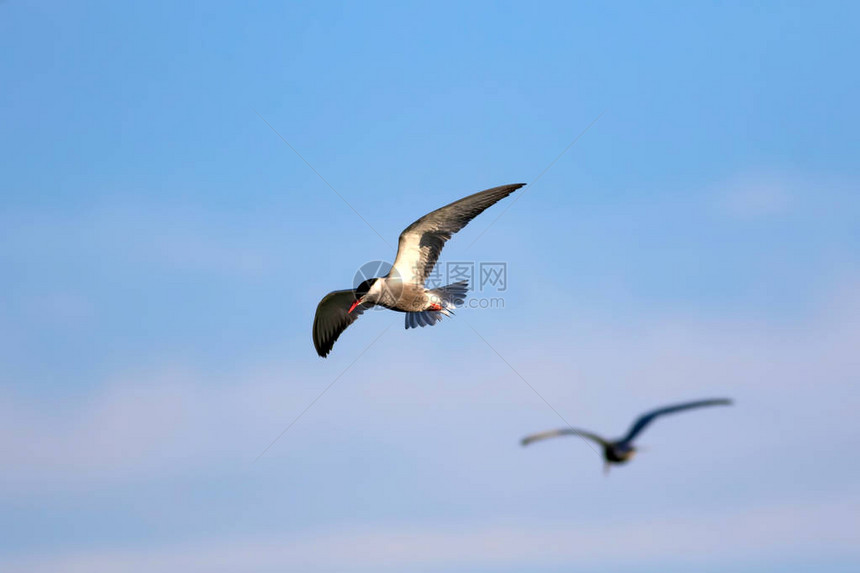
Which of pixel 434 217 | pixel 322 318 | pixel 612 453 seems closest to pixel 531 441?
pixel 612 453

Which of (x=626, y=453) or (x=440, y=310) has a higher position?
(x=440, y=310)

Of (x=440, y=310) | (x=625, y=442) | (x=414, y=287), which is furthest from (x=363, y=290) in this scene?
(x=625, y=442)

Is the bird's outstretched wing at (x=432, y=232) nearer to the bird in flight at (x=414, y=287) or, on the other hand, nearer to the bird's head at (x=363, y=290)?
the bird in flight at (x=414, y=287)

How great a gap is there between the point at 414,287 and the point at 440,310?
0.71m

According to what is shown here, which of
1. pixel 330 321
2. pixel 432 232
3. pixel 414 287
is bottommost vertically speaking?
pixel 414 287

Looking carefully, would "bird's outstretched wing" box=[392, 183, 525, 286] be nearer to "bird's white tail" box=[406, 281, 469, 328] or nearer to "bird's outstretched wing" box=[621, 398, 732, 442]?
"bird's white tail" box=[406, 281, 469, 328]

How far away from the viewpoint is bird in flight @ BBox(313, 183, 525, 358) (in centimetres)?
1411

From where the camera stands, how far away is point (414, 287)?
14805 mm

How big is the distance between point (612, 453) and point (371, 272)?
7410mm

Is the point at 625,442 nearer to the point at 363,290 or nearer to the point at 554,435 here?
the point at 554,435

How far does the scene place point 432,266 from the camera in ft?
48.2

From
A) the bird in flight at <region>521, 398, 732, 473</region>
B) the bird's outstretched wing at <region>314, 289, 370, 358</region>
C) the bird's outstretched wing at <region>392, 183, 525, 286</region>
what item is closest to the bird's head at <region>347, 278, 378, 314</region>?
the bird's outstretched wing at <region>392, 183, 525, 286</region>

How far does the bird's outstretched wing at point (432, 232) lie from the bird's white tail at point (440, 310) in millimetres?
531

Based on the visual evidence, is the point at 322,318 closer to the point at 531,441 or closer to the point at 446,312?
the point at 446,312
